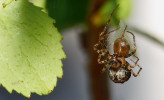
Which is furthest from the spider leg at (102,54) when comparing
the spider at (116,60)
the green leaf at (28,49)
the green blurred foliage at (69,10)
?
the green leaf at (28,49)

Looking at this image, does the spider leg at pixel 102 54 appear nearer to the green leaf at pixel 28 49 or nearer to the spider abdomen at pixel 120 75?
the spider abdomen at pixel 120 75

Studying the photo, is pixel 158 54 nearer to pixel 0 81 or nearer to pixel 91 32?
pixel 91 32

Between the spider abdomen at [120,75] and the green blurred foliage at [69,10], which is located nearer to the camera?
the spider abdomen at [120,75]

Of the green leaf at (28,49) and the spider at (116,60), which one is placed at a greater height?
the green leaf at (28,49)

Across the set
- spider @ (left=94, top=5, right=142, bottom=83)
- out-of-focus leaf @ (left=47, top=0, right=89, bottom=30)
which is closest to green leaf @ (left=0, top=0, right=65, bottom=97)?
spider @ (left=94, top=5, right=142, bottom=83)

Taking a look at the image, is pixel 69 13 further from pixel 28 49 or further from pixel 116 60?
pixel 28 49

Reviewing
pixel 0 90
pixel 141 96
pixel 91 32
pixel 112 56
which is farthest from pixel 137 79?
pixel 91 32
